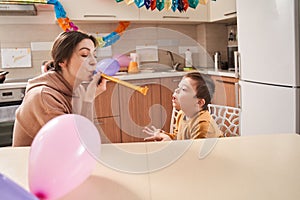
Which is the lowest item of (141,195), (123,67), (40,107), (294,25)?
(141,195)

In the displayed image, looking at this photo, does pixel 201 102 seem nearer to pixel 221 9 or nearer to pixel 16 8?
pixel 16 8

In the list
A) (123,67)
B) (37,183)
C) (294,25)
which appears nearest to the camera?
(37,183)

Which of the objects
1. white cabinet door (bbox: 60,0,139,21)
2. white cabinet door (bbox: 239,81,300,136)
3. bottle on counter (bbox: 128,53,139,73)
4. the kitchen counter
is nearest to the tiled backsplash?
bottle on counter (bbox: 128,53,139,73)

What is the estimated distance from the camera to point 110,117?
69 cm

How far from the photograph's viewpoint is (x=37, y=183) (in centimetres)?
50

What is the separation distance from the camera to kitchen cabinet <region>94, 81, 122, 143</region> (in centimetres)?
69

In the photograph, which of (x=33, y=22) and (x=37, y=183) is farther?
(x=33, y=22)

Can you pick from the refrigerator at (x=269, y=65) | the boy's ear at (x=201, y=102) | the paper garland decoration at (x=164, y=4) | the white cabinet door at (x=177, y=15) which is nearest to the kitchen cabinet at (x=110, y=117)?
the boy's ear at (x=201, y=102)

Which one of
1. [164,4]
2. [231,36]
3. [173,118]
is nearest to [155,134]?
[173,118]

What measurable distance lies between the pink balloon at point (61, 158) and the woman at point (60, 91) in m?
0.21

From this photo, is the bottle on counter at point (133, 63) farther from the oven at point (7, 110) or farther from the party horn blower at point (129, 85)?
the oven at point (7, 110)

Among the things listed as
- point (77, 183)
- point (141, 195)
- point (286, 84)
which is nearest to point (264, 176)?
point (141, 195)

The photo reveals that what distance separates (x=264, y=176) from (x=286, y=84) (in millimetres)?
1260

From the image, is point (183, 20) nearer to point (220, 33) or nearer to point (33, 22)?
point (220, 33)
